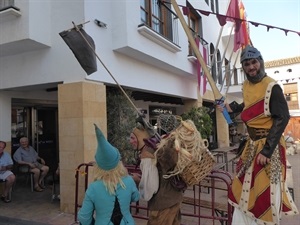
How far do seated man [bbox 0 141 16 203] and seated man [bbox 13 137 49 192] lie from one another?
0.58 metres

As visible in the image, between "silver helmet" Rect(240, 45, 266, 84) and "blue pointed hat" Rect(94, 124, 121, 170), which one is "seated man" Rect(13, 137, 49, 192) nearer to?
"blue pointed hat" Rect(94, 124, 121, 170)

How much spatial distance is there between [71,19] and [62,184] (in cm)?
303

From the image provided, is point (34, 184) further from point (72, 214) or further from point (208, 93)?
point (208, 93)

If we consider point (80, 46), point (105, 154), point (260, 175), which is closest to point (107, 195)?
point (105, 154)

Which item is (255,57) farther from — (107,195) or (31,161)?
(31,161)

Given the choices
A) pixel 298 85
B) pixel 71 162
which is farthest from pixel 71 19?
pixel 298 85

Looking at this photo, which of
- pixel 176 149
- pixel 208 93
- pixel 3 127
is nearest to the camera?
pixel 176 149

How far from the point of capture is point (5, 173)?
19.3 ft

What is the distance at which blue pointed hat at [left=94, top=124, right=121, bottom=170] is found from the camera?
7.75 feet

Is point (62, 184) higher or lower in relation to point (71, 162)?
lower

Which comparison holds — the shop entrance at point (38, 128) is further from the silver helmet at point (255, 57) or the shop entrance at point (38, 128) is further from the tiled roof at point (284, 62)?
the tiled roof at point (284, 62)

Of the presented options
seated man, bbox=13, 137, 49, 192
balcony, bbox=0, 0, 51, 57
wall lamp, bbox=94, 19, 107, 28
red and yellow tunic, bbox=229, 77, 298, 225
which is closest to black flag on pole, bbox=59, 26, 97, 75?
wall lamp, bbox=94, 19, 107, 28

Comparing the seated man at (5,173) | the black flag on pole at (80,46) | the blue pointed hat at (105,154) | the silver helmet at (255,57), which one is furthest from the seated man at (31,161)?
the silver helmet at (255,57)

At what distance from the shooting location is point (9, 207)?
5.59 m
